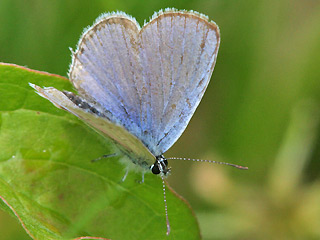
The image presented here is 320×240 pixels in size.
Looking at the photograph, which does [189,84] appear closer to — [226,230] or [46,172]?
[46,172]

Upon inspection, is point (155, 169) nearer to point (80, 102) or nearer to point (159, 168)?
point (159, 168)

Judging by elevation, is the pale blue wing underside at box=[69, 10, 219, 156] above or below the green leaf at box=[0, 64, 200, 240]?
above

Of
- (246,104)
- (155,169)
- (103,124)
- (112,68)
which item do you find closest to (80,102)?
(112,68)

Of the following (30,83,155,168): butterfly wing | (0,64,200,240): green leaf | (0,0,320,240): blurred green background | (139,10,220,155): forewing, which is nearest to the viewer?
(30,83,155,168): butterfly wing

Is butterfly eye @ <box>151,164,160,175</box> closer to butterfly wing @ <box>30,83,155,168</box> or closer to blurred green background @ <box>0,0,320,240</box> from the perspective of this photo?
butterfly wing @ <box>30,83,155,168</box>

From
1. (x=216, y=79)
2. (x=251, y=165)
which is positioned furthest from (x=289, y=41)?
(x=251, y=165)

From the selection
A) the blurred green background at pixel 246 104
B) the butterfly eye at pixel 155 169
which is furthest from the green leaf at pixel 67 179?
the blurred green background at pixel 246 104

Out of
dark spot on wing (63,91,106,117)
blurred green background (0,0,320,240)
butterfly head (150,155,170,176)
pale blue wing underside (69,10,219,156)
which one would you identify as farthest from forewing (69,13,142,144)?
blurred green background (0,0,320,240)
